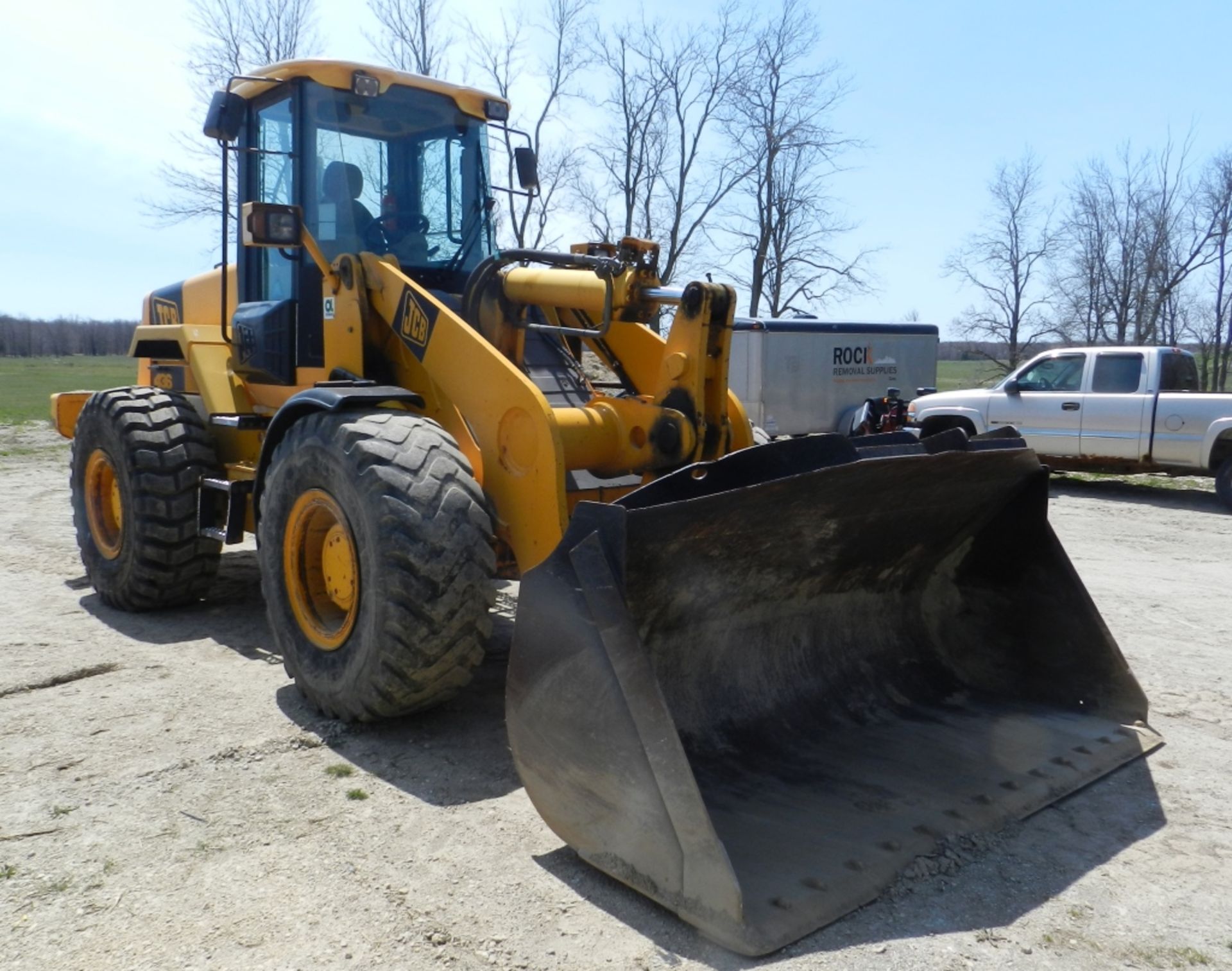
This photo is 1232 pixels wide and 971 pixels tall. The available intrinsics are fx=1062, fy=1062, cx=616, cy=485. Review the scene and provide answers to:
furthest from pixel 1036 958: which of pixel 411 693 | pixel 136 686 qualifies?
pixel 136 686

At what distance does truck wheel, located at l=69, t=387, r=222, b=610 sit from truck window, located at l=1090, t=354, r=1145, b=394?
1134 cm

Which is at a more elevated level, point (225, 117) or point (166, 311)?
point (225, 117)

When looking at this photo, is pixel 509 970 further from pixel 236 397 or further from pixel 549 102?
pixel 549 102

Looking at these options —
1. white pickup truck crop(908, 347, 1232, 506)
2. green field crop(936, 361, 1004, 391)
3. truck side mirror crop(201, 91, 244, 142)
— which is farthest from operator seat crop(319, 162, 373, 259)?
green field crop(936, 361, 1004, 391)

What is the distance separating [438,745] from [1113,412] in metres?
11.6

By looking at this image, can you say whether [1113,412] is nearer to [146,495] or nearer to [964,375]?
[146,495]

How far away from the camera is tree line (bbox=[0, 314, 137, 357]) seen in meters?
86.4

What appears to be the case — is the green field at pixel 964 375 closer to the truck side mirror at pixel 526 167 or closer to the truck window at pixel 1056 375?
the truck window at pixel 1056 375

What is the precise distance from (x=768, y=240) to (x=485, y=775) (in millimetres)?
26503

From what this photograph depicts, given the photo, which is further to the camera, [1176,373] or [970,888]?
[1176,373]

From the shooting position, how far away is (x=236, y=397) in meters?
6.47

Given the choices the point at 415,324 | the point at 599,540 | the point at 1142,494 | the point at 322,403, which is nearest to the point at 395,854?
the point at 599,540

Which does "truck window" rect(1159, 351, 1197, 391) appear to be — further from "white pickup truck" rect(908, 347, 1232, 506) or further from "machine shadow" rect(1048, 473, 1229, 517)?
"machine shadow" rect(1048, 473, 1229, 517)

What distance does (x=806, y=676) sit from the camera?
431 cm
